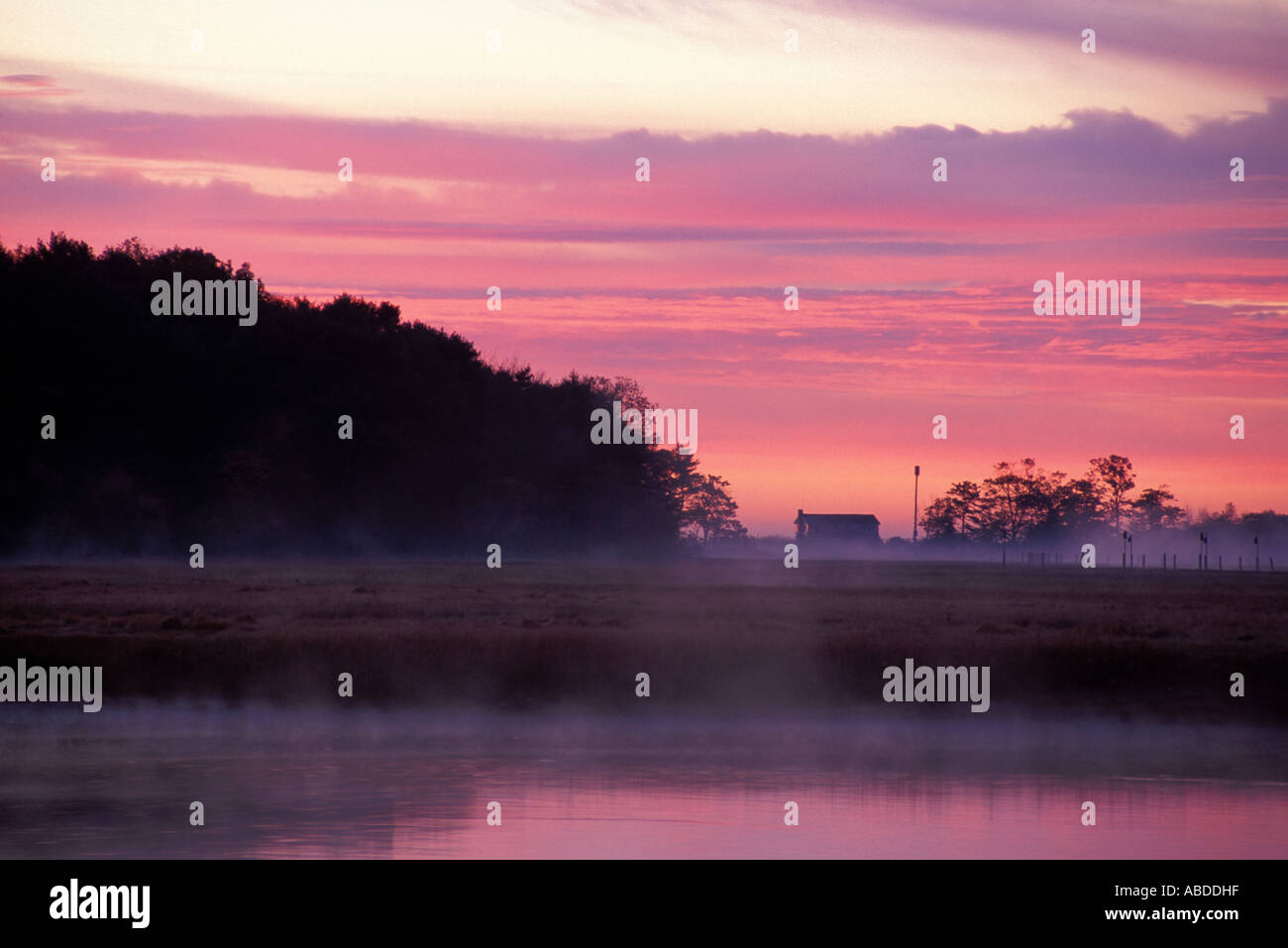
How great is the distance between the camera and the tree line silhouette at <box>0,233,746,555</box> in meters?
93.1

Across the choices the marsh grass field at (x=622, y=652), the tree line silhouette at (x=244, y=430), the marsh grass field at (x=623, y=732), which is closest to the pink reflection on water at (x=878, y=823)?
the marsh grass field at (x=623, y=732)

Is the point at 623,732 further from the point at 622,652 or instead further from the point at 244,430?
the point at 244,430

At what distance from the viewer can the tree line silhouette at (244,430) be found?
93.1 metres

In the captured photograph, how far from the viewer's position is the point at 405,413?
4449 inches

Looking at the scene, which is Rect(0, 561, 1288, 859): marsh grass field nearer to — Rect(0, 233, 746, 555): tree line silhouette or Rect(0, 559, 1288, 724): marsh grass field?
Rect(0, 559, 1288, 724): marsh grass field

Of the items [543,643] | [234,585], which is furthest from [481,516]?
[543,643]

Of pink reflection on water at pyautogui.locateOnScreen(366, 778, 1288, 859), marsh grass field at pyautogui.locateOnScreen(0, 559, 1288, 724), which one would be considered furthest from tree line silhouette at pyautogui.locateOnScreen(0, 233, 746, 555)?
pink reflection on water at pyautogui.locateOnScreen(366, 778, 1288, 859)

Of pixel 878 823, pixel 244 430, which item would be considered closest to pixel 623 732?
pixel 878 823

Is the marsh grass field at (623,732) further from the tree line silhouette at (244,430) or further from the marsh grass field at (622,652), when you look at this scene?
the tree line silhouette at (244,430)

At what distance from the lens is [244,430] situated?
332 ft

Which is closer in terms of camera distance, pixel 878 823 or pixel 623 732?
pixel 878 823

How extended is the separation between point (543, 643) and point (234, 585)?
26302 mm
